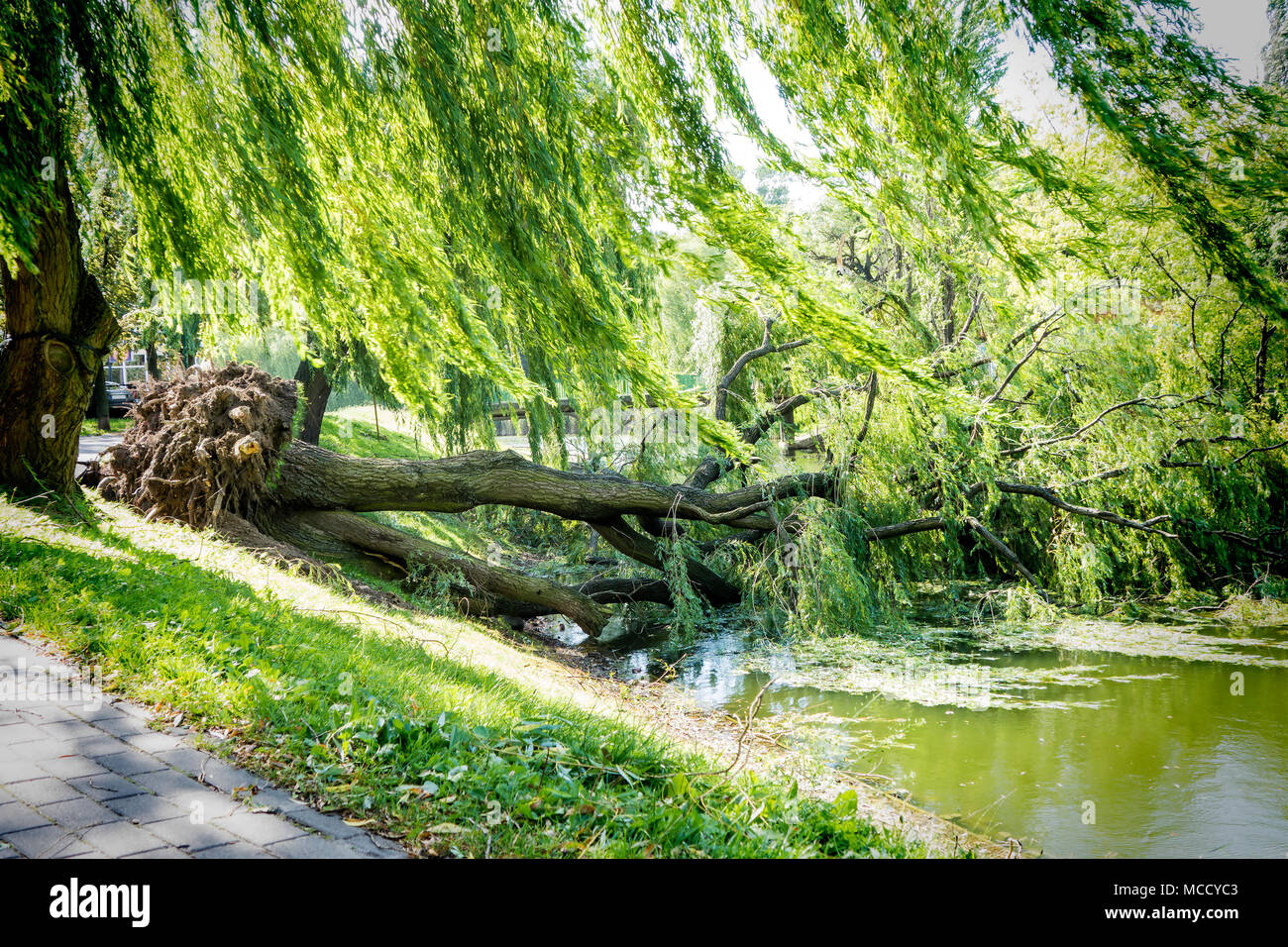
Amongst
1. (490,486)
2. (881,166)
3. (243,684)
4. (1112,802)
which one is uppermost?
(881,166)

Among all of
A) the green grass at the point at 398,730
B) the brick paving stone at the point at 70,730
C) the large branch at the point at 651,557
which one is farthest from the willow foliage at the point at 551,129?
the large branch at the point at 651,557

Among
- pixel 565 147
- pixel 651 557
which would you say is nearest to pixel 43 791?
pixel 565 147

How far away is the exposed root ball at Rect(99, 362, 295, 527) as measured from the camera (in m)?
7.62

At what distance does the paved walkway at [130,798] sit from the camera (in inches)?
91.7

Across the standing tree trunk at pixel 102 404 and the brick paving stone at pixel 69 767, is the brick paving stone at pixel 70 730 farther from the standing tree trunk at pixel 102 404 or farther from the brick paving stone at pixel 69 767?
the standing tree trunk at pixel 102 404

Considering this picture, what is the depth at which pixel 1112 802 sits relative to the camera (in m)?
5.02

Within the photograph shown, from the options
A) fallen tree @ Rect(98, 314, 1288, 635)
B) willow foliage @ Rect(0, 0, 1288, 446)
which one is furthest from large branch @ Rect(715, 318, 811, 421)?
willow foliage @ Rect(0, 0, 1288, 446)

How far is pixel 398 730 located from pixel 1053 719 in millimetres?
5254

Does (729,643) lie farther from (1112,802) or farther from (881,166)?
(881,166)

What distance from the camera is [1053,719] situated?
6.36 meters

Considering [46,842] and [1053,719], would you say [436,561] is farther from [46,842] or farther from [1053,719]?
[46,842]

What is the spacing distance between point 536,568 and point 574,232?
918 centimetres

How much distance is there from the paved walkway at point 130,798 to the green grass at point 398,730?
5.2 inches
